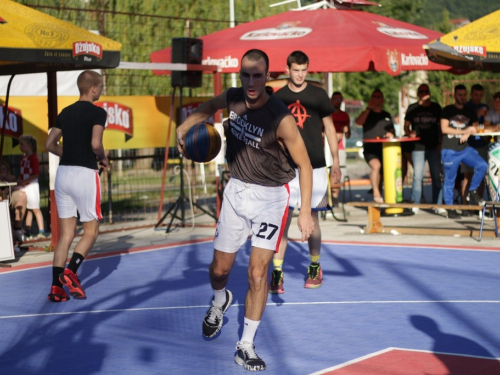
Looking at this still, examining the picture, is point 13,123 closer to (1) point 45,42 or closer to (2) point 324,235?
(1) point 45,42

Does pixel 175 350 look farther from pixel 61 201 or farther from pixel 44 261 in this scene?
pixel 44 261

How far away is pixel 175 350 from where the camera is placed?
6.96 meters

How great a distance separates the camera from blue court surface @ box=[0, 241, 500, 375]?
6672 mm

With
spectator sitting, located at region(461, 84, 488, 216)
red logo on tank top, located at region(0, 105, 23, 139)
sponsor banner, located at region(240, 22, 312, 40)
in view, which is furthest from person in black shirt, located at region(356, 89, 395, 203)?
red logo on tank top, located at region(0, 105, 23, 139)

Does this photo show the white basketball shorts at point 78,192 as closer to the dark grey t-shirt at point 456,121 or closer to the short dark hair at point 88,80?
the short dark hair at point 88,80

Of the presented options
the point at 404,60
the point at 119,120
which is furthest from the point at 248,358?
the point at 404,60

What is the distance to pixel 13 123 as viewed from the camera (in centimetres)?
1372

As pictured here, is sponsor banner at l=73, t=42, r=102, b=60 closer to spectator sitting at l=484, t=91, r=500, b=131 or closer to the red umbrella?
the red umbrella

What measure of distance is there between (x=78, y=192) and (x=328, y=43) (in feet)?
20.9

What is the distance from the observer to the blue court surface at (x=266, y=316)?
21.9 ft

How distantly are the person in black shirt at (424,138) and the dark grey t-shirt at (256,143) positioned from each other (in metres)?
9.20

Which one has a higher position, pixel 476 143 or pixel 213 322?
pixel 476 143

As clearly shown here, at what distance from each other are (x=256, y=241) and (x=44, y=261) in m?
5.80

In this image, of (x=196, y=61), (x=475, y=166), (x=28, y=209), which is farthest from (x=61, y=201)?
(x=475, y=166)
